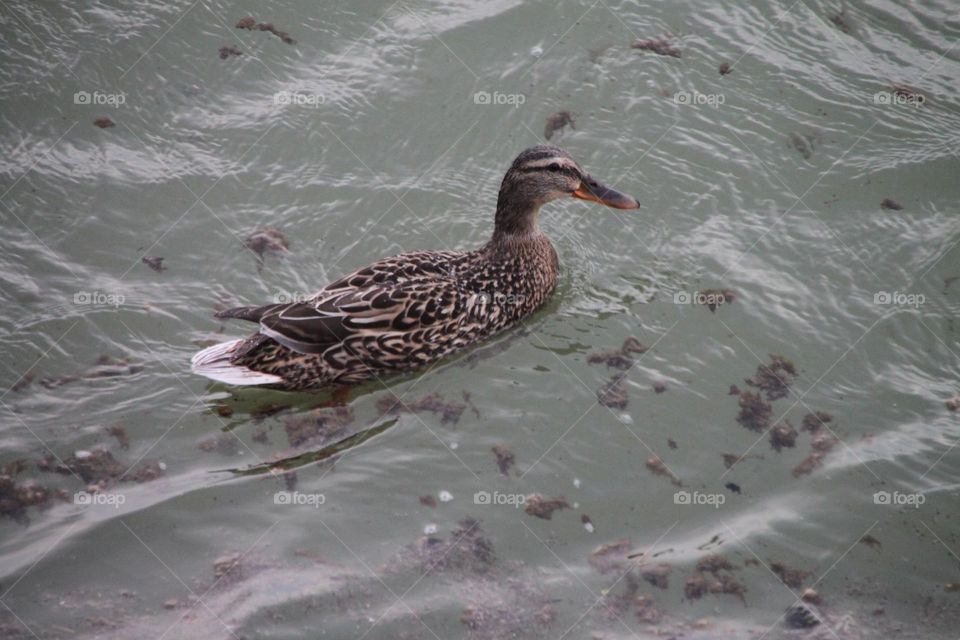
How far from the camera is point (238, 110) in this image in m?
9.57

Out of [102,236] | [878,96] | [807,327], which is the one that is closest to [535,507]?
[807,327]

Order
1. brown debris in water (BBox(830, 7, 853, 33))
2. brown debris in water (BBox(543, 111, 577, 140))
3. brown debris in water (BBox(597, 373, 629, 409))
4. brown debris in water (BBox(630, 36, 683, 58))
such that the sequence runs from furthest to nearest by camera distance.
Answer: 1. brown debris in water (BBox(830, 7, 853, 33))
2. brown debris in water (BBox(630, 36, 683, 58))
3. brown debris in water (BBox(543, 111, 577, 140))
4. brown debris in water (BBox(597, 373, 629, 409))

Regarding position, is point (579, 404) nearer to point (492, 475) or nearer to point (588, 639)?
point (492, 475)

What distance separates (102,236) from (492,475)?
4057 mm

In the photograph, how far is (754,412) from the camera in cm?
736

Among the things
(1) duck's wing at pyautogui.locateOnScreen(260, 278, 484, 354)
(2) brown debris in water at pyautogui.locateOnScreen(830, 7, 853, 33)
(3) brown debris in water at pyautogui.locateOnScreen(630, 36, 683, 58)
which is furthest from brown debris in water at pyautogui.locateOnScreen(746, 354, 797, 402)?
(2) brown debris in water at pyautogui.locateOnScreen(830, 7, 853, 33)

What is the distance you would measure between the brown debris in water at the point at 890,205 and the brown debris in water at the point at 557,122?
9.74 feet

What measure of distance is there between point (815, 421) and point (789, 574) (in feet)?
4.60

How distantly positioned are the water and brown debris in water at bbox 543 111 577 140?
0.09 meters

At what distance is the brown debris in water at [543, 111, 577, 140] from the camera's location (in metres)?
9.66

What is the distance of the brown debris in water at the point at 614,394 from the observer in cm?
740

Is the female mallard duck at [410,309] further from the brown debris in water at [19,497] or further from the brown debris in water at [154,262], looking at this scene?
the brown debris in water at [19,497]

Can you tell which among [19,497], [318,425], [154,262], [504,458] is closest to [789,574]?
[504,458]

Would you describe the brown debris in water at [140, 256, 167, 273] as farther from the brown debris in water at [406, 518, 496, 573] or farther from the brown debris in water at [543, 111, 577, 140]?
the brown debris in water at [543, 111, 577, 140]
